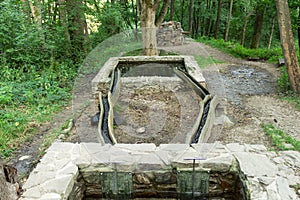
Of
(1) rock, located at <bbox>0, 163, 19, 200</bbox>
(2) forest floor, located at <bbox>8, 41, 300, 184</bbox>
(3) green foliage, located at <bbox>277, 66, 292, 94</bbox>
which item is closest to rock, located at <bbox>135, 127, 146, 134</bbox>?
(2) forest floor, located at <bbox>8, 41, 300, 184</bbox>

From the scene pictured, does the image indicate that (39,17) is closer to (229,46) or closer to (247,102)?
(247,102)

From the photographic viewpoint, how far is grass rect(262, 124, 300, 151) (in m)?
2.99

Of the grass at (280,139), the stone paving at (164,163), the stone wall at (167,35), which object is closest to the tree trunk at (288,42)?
the grass at (280,139)

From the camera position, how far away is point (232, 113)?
13.8 feet

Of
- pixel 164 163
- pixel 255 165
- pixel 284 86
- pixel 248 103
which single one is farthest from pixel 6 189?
pixel 284 86

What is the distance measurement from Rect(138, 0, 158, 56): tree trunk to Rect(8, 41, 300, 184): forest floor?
161 centimetres

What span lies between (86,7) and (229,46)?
5.69 metres

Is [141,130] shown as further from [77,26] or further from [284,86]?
[77,26]

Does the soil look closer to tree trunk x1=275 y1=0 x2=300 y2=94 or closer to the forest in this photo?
the forest

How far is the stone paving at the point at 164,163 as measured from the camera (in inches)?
83.6

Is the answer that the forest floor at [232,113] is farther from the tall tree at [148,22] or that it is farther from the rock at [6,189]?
the tall tree at [148,22]

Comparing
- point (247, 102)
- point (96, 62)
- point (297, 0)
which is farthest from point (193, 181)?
point (297, 0)

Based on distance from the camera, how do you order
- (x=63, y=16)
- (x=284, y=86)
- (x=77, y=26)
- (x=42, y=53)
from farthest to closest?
(x=77, y=26)
(x=63, y=16)
(x=42, y=53)
(x=284, y=86)

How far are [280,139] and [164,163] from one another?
1697 mm
